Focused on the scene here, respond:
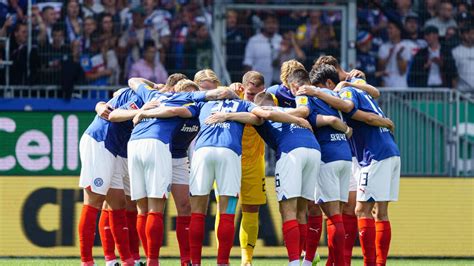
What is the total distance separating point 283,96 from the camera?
43.4ft

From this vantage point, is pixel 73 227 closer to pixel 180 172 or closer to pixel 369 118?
pixel 180 172

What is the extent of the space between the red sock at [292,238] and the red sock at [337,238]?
43 centimetres

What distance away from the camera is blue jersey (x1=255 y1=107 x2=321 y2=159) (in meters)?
12.0

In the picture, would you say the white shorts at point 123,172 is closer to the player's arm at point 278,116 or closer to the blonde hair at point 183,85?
the blonde hair at point 183,85

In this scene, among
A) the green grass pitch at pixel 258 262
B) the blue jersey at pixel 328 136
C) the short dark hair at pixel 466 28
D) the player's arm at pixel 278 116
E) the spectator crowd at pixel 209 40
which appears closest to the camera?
the player's arm at pixel 278 116

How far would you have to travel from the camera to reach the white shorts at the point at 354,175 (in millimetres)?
12993

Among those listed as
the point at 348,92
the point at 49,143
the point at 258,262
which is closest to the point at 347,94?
the point at 348,92

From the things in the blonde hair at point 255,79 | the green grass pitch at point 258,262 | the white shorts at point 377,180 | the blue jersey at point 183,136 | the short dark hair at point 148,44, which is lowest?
the green grass pitch at point 258,262

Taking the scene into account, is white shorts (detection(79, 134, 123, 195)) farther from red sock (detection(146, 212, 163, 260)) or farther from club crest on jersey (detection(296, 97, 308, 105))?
club crest on jersey (detection(296, 97, 308, 105))

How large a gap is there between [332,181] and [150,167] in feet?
6.24

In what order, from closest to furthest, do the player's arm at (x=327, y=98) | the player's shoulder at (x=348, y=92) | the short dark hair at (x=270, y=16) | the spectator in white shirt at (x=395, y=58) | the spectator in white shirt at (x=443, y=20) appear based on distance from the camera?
the player's arm at (x=327, y=98)
the player's shoulder at (x=348, y=92)
the short dark hair at (x=270, y=16)
the spectator in white shirt at (x=395, y=58)
the spectator in white shirt at (x=443, y=20)

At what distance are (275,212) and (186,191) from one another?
3.53 metres

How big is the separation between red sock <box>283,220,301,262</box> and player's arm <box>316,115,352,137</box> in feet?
3.63

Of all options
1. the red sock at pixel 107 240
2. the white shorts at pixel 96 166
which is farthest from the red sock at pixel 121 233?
the white shorts at pixel 96 166
